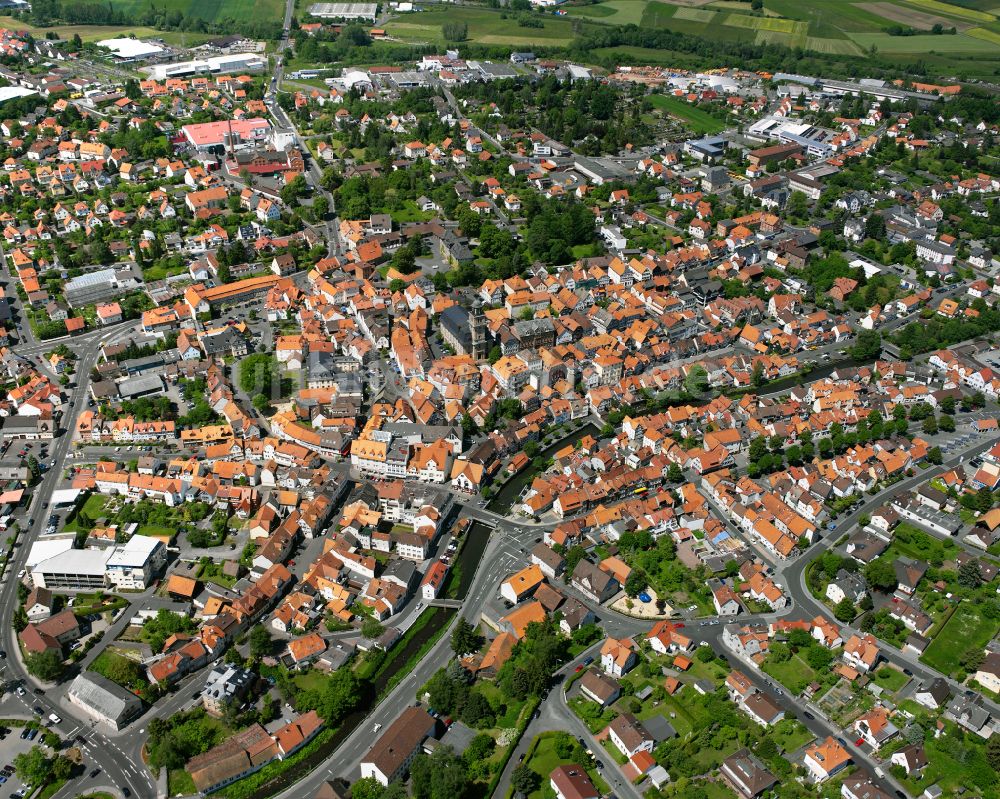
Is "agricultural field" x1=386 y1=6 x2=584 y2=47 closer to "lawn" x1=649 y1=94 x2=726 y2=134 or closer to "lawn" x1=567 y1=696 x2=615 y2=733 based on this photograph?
"lawn" x1=649 y1=94 x2=726 y2=134

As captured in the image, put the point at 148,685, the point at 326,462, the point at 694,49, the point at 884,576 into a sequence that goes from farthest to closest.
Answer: the point at 694,49 → the point at 326,462 → the point at 884,576 → the point at 148,685

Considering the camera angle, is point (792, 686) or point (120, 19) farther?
point (120, 19)

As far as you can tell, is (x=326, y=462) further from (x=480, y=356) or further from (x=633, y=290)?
(x=633, y=290)

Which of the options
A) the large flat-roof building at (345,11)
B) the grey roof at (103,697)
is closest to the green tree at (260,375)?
the grey roof at (103,697)

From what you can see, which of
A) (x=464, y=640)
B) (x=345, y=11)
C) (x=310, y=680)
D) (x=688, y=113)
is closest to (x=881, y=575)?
(x=464, y=640)

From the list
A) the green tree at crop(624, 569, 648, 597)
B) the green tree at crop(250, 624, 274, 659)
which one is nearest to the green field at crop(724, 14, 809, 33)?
the green tree at crop(624, 569, 648, 597)

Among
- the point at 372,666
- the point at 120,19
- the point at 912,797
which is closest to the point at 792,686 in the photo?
the point at 912,797

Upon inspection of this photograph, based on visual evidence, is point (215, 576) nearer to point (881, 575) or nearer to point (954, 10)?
point (881, 575)
